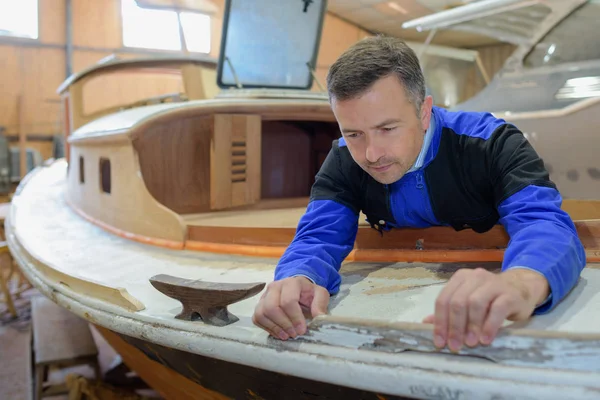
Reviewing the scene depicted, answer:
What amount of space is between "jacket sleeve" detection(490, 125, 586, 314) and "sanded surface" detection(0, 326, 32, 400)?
3.44 meters

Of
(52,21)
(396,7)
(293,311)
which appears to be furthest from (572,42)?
(52,21)

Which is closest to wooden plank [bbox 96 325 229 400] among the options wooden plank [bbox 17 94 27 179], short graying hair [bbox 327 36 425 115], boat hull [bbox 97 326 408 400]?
boat hull [bbox 97 326 408 400]

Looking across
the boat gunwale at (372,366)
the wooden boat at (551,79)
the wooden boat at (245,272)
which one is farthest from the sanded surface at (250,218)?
the wooden boat at (551,79)

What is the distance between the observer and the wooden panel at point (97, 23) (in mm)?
10820

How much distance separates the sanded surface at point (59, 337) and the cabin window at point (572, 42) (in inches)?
160

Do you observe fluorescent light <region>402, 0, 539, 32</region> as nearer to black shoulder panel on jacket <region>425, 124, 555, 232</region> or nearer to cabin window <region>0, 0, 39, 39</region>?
black shoulder panel on jacket <region>425, 124, 555, 232</region>

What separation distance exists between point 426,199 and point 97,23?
11.1 metres

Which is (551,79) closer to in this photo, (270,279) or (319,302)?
(270,279)

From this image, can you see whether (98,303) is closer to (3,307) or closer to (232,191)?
(232,191)

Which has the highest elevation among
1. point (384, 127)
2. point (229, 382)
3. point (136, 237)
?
point (384, 127)

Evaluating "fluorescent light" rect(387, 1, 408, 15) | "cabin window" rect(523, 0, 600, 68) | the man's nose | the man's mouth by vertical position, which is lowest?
the man's mouth

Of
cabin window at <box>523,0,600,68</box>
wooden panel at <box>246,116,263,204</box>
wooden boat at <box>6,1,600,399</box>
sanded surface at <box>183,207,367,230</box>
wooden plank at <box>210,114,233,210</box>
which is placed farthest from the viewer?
cabin window at <box>523,0,600,68</box>

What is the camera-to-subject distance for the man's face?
1255 mm

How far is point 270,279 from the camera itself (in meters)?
1.73
